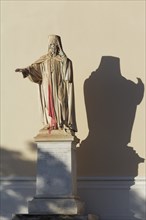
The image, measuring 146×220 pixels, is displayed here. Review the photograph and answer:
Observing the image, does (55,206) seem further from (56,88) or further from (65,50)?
(65,50)

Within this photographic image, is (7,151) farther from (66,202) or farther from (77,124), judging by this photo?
(66,202)

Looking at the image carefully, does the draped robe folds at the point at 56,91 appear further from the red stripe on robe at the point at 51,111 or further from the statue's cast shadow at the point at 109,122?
the statue's cast shadow at the point at 109,122

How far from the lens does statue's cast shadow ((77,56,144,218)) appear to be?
9.45 metres

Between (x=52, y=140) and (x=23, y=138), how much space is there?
1.22 m

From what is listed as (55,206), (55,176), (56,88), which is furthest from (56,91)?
(55,206)

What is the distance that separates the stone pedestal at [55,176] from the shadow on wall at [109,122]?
91 cm

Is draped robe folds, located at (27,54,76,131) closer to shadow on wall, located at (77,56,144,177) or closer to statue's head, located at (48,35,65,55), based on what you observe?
Answer: statue's head, located at (48,35,65,55)

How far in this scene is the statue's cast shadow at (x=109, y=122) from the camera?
945 centimetres

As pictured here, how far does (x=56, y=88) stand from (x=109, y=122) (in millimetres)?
1163

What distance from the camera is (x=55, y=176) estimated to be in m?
8.45

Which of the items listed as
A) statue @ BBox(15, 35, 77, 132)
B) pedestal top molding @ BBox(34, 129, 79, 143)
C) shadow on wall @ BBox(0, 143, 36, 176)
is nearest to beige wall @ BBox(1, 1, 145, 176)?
shadow on wall @ BBox(0, 143, 36, 176)

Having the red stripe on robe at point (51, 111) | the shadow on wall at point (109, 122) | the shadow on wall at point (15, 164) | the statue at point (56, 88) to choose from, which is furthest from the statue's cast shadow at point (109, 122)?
the red stripe on robe at point (51, 111)

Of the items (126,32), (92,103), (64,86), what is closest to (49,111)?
(64,86)

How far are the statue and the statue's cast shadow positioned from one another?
0.85m
